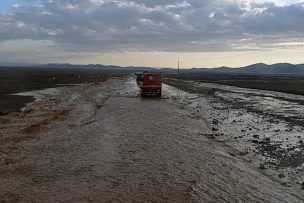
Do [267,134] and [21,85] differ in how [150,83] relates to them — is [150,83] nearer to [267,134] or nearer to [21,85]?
[21,85]

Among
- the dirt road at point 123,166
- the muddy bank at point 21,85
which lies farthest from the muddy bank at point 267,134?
the muddy bank at point 21,85

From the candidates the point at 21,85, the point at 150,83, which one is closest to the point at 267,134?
the point at 150,83

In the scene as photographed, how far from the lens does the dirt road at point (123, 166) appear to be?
35.4ft

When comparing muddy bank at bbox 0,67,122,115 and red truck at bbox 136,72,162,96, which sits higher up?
red truck at bbox 136,72,162,96

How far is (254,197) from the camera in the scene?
10648mm

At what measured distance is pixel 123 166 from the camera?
13789 millimetres

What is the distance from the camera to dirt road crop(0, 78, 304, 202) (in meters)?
10.8

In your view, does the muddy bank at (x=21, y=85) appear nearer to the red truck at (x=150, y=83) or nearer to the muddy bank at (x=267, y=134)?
the red truck at (x=150, y=83)

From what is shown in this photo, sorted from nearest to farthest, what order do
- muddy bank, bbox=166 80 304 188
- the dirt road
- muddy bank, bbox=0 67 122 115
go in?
the dirt road < muddy bank, bbox=166 80 304 188 < muddy bank, bbox=0 67 122 115

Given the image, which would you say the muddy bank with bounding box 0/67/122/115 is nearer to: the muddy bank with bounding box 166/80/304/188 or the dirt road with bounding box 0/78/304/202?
the dirt road with bounding box 0/78/304/202

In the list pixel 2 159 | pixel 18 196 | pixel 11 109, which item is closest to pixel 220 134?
pixel 2 159

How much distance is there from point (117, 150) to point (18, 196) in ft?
20.1

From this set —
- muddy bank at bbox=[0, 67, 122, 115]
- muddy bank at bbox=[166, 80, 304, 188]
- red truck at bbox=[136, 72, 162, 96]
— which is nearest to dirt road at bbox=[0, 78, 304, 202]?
muddy bank at bbox=[166, 80, 304, 188]

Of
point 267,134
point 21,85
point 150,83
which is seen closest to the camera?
point 267,134
